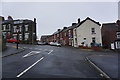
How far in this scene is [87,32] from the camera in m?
26.8

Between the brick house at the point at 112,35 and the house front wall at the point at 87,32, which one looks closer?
the brick house at the point at 112,35

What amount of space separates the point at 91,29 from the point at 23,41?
25.8 m

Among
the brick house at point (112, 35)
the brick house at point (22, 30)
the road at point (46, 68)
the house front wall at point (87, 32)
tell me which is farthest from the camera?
the brick house at point (22, 30)

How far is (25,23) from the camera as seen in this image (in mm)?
32625


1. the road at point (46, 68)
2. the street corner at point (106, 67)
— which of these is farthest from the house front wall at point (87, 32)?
the road at point (46, 68)

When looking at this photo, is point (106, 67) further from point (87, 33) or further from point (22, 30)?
point (22, 30)

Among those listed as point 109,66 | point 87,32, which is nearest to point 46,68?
point 109,66

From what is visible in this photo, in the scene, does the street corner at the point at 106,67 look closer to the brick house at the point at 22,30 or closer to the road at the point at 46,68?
the road at the point at 46,68

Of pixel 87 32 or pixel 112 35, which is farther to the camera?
pixel 87 32

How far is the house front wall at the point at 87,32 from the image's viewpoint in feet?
86.6

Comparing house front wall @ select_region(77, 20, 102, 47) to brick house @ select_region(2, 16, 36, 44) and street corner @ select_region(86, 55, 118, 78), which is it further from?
street corner @ select_region(86, 55, 118, 78)

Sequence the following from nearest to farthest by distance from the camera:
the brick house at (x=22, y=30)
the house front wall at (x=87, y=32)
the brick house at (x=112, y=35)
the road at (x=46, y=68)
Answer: the road at (x=46, y=68) → the brick house at (x=112, y=35) → the house front wall at (x=87, y=32) → the brick house at (x=22, y=30)

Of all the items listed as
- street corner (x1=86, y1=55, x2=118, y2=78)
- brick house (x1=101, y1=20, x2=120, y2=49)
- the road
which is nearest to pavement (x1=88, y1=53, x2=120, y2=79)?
street corner (x1=86, y1=55, x2=118, y2=78)

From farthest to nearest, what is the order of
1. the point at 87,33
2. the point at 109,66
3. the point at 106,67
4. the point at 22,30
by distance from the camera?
the point at 22,30 → the point at 87,33 → the point at 109,66 → the point at 106,67
